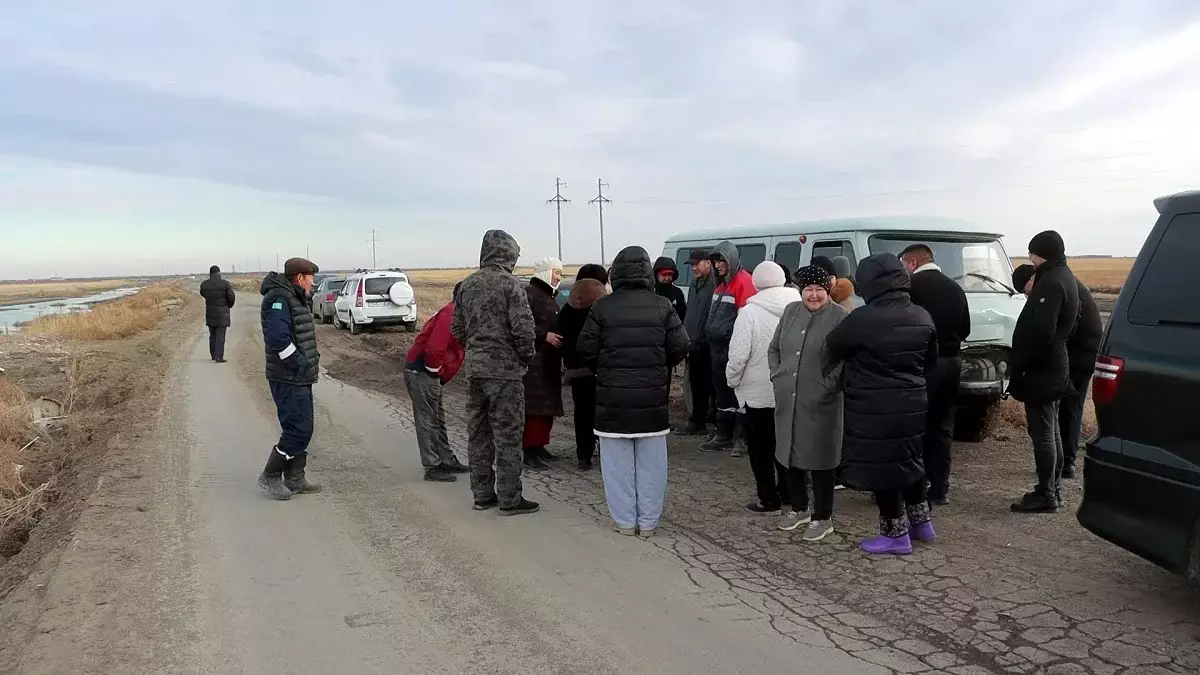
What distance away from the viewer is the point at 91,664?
141 inches

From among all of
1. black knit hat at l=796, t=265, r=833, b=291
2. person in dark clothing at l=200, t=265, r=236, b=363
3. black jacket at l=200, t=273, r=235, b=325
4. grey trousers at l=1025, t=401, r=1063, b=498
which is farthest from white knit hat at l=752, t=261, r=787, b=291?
black jacket at l=200, t=273, r=235, b=325

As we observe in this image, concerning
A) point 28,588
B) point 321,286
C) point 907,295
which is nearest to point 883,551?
point 907,295

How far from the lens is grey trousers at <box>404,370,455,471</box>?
6953mm

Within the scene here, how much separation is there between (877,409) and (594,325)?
188cm

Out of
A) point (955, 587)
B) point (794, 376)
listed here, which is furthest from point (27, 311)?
point (955, 587)

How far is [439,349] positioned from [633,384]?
7.26 ft

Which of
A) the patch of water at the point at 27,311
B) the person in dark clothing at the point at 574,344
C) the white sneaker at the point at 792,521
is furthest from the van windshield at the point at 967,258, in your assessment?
the patch of water at the point at 27,311

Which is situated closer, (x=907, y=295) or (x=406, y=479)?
(x=907, y=295)

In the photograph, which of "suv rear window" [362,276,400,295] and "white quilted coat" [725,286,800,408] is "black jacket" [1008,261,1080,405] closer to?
"white quilted coat" [725,286,800,408]

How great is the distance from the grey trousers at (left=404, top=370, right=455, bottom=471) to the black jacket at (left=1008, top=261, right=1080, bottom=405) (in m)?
4.53

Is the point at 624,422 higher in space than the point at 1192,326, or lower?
lower

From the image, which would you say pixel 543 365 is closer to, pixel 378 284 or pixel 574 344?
pixel 574 344

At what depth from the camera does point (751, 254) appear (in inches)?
377

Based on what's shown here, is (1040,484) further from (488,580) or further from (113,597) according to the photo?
(113,597)
